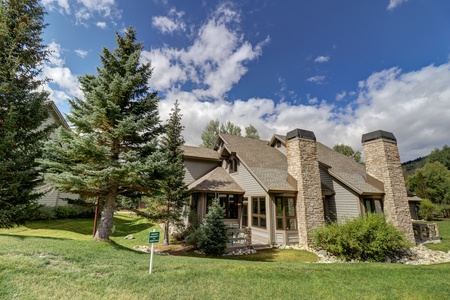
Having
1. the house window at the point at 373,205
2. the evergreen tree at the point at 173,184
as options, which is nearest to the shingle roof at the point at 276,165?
the house window at the point at 373,205

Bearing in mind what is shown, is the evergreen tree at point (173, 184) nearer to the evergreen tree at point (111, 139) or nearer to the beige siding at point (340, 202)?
the evergreen tree at point (111, 139)

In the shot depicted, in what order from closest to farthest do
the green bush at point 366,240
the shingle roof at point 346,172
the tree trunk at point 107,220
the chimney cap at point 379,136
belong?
the tree trunk at point 107,220
the green bush at point 366,240
the shingle roof at point 346,172
the chimney cap at point 379,136

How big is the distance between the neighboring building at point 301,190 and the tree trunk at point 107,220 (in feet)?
21.7

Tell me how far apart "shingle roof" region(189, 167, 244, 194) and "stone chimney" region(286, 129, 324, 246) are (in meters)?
4.37

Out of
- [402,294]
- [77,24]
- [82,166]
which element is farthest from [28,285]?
[77,24]

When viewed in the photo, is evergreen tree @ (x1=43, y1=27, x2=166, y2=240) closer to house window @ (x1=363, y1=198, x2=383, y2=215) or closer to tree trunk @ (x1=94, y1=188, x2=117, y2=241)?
tree trunk @ (x1=94, y1=188, x2=117, y2=241)

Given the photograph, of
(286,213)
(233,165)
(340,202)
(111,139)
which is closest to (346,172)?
(340,202)

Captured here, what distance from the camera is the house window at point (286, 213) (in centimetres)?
1332

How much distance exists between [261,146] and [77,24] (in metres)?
15.9

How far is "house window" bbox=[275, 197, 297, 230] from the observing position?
13320 millimetres

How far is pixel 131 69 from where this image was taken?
9.48 meters

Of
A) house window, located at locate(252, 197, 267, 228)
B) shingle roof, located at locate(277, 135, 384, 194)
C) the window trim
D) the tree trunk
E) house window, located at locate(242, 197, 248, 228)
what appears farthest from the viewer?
house window, located at locate(242, 197, 248, 228)

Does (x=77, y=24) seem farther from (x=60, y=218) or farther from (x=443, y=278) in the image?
(x=443, y=278)

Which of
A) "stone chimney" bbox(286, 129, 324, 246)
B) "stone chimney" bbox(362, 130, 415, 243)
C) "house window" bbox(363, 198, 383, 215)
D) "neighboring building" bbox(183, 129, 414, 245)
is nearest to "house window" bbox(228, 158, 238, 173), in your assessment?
"neighboring building" bbox(183, 129, 414, 245)
